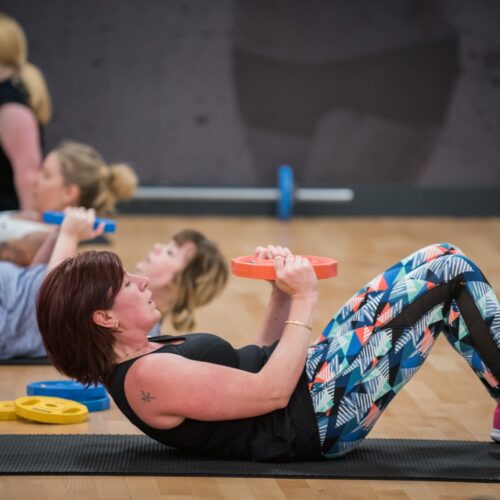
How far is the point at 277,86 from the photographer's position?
289 inches

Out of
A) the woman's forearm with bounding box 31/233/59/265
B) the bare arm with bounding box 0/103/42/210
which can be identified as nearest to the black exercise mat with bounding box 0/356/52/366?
the woman's forearm with bounding box 31/233/59/265

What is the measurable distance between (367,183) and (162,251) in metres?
3.97

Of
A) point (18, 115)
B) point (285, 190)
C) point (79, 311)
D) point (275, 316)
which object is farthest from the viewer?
point (285, 190)

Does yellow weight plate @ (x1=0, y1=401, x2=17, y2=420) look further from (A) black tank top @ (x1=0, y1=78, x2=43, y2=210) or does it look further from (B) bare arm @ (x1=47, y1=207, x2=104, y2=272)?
(A) black tank top @ (x1=0, y1=78, x2=43, y2=210)

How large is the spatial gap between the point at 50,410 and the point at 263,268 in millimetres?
837

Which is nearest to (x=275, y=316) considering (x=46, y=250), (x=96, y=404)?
(x=96, y=404)

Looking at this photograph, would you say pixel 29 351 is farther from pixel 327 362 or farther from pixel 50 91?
pixel 50 91

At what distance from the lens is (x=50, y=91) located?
23.8ft

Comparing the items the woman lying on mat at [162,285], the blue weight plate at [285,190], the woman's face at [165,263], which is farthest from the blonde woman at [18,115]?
the blue weight plate at [285,190]

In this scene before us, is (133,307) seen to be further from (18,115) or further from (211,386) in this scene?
(18,115)

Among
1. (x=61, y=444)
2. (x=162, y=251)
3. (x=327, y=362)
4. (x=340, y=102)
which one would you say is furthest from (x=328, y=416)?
(x=340, y=102)

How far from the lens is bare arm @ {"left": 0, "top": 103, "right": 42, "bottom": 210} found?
4723 millimetres

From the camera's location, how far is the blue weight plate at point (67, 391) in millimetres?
3211

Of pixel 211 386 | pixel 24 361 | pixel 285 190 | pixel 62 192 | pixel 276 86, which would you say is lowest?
pixel 24 361
